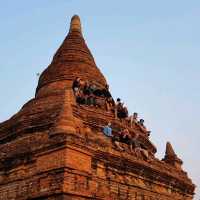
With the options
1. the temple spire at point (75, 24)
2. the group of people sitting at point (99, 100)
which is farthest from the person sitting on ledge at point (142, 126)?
the temple spire at point (75, 24)

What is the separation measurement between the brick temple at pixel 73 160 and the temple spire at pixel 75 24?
521 cm

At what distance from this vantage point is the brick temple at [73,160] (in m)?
12.4

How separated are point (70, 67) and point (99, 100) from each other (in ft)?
11.0

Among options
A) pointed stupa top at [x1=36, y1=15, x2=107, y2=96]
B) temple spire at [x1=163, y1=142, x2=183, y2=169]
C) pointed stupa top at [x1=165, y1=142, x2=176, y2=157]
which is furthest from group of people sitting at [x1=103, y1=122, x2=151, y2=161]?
pointed stupa top at [x1=36, y1=15, x2=107, y2=96]

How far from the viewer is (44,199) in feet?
40.0

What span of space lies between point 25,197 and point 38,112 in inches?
193

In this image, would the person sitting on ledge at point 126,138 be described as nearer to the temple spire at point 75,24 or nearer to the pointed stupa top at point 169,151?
the pointed stupa top at point 169,151

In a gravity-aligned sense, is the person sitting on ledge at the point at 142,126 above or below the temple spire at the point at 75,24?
below

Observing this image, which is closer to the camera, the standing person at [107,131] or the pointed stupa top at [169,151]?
the standing person at [107,131]

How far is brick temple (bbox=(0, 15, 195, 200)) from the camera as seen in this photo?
1244cm

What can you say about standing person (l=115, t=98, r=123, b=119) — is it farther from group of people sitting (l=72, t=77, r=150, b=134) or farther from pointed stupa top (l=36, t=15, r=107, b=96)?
pointed stupa top (l=36, t=15, r=107, b=96)

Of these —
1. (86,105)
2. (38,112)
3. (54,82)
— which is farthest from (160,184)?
(54,82)

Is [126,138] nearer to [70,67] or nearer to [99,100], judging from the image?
[99,100]

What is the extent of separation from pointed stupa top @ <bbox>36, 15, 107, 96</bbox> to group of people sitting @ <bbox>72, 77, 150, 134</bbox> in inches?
57.3
